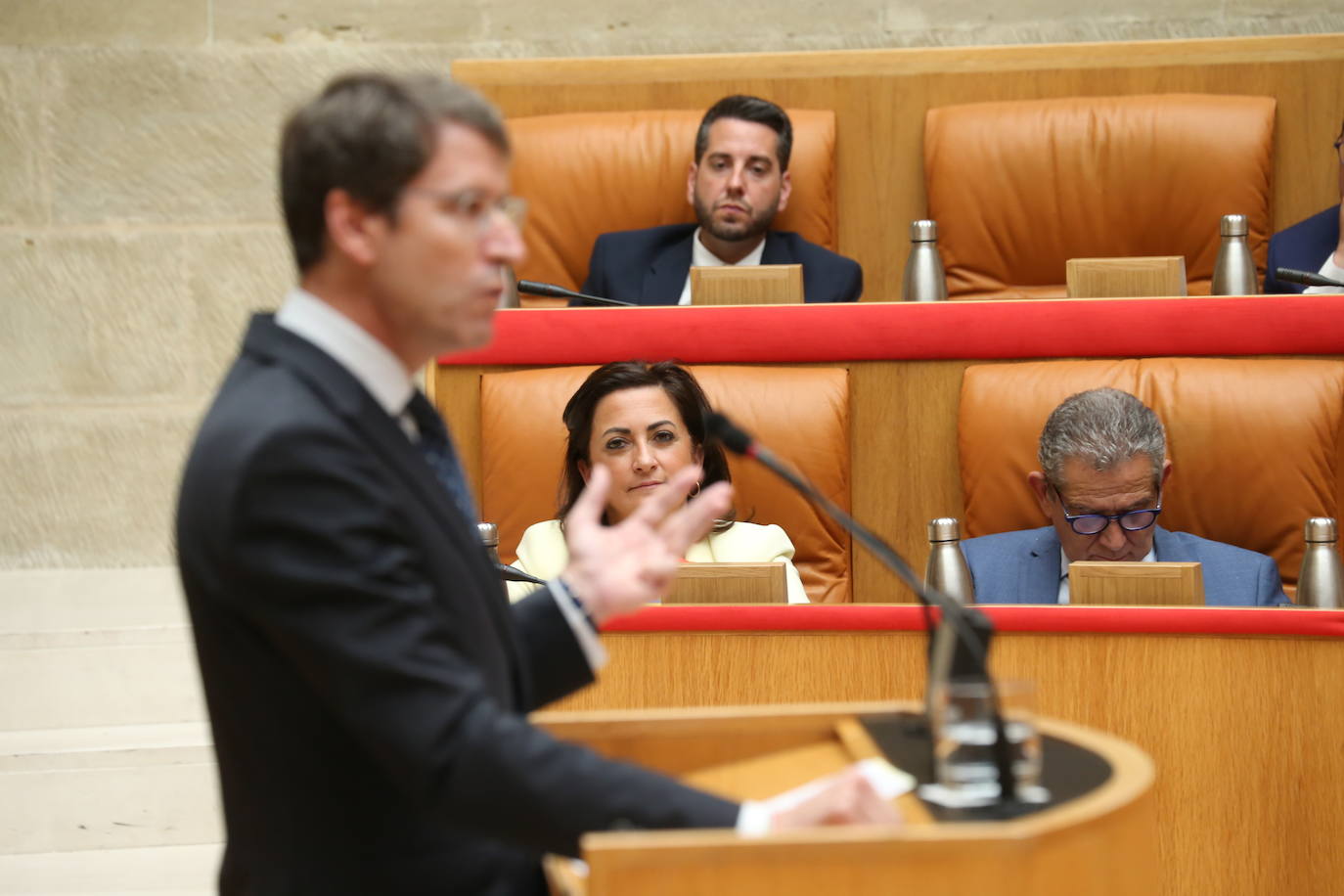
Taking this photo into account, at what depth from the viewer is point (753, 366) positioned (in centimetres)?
154

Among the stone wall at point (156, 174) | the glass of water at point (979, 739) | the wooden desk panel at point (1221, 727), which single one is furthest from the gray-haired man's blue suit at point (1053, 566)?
the stone wall at point (156, 174)

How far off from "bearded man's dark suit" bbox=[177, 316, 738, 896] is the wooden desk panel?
64 centimetres

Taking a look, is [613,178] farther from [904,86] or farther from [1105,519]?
[1105,519]

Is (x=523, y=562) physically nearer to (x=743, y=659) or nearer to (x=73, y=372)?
(x=743, y=659)

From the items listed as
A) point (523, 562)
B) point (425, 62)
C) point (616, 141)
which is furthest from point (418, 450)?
point (425, 62)

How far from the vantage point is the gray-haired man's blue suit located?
1321mm

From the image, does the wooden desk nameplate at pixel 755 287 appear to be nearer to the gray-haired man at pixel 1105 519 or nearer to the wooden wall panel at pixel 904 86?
the gray-haired man at pixel 1105 519

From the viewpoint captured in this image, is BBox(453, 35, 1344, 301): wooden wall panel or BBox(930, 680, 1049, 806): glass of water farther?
BBox(453, 35, 1344, 301): wooden wall panel

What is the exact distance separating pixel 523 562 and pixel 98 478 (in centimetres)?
118

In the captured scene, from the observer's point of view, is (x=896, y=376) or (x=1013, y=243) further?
(x=1013, y=243)

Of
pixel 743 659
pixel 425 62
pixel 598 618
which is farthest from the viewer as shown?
pixel 425 62

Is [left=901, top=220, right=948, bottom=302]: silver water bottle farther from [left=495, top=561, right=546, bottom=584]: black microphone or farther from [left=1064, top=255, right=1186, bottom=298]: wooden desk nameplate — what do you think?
[left=495, top=561, right=546, bottom=584]: black microphone

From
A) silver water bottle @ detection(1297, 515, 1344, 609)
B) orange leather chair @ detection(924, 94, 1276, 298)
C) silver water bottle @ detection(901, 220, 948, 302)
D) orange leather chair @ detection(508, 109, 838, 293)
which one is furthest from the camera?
orange leather chair @ detection(508, 109, 838, 293)

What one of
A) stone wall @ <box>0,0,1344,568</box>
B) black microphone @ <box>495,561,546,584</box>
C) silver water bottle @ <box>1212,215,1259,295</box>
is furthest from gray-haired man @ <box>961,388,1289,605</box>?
stone wall @ <box>0,0,1344,568</box>
